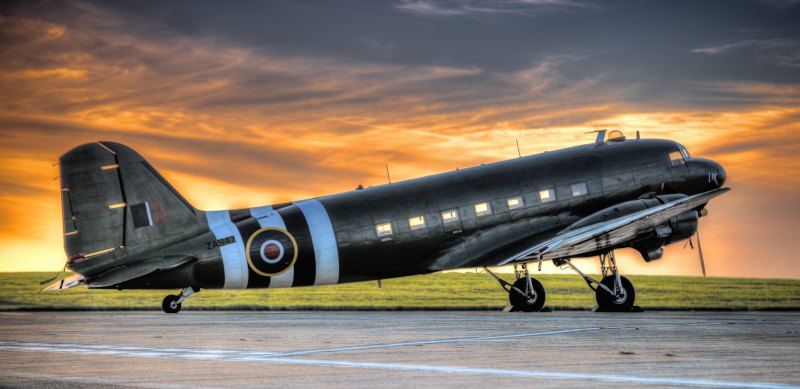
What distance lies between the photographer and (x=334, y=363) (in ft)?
50.4

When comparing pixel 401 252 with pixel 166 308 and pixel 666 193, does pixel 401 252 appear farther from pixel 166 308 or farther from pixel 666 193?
pixel 666 193

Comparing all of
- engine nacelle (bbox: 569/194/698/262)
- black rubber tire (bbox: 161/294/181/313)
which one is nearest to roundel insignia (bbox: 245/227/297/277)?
black rubber tire (bbox: 161/294/181/313)

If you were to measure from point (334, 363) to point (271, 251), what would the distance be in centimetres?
1434

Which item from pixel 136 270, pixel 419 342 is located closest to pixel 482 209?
pixel 136 270

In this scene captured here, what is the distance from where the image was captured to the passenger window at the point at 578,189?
33.8m

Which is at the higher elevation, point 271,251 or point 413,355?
point 271,251

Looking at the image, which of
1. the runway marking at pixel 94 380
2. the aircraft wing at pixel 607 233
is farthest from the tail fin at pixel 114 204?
the runway marking at pixel 94 380

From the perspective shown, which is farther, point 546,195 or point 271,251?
point 546,195

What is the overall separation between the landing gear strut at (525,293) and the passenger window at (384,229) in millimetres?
5816

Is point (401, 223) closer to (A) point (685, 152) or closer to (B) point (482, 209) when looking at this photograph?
(B) point (482, 209)

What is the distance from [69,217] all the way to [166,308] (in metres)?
4.59

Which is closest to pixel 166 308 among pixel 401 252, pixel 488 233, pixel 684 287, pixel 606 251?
pixel 401 252

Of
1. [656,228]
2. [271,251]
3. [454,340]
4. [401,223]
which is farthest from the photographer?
[656,228]

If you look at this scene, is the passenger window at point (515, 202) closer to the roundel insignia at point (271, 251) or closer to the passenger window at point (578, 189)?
the passenger window at point (578, 189)
